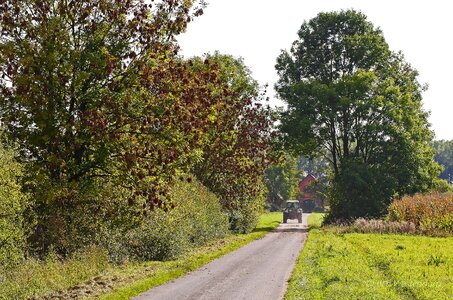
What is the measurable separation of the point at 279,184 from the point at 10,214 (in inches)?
3691

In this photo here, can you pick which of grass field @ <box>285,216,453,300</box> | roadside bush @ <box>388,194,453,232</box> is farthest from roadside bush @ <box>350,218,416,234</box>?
grass field @ <box>285,216,453,300</box>

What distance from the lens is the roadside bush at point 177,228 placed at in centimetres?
2217

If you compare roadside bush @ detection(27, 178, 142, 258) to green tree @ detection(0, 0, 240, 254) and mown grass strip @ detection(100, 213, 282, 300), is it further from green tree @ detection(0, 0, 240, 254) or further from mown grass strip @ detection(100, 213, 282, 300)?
mown grass strip @ detection(100, 213, 282, 300)

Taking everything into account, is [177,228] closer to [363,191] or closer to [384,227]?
[384,227]

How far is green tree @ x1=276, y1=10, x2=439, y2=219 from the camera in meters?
45.5

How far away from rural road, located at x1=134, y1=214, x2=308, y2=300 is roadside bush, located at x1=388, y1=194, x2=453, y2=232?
11.4 m

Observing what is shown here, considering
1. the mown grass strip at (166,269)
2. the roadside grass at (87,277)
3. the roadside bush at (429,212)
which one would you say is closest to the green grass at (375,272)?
the mown grass strip at (166,269)

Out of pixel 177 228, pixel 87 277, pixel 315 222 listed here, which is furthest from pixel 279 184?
pixel 87 277

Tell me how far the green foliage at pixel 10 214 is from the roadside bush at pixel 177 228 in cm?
592

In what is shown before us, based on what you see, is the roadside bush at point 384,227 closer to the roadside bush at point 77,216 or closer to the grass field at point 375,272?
the grass field at point 375,272

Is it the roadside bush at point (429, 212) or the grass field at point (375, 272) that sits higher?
the roadside bush at point (429, 212)

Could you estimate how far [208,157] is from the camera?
3869 cm

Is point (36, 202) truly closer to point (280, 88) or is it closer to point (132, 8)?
point (132, 8)

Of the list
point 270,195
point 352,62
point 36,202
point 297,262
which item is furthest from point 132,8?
point 270,195
